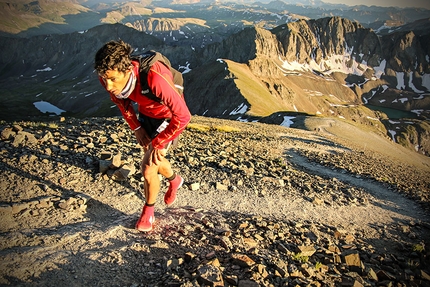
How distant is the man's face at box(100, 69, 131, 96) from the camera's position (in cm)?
446

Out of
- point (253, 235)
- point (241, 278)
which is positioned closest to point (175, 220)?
point (253, 235)

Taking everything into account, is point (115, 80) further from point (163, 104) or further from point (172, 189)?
point (172, 189)

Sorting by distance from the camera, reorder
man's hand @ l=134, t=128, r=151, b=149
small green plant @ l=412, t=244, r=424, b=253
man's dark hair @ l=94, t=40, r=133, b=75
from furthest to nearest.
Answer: small green plant @ l=412, t=244, r=424, b=253, man's hand @ l=134, t=128, r=151, b=149, man's dark hair @ l=94, t=40, r=133, b=75

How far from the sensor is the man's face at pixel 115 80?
446 cm

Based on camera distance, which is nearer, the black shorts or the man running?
the man running

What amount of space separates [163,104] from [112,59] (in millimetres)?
1182

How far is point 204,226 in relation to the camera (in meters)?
6.01

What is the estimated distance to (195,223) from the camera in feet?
20.1

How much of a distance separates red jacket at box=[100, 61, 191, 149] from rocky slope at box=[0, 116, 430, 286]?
2191 mm

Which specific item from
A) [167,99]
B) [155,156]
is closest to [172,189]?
[155,156]

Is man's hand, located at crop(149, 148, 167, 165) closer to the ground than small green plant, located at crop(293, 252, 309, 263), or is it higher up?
higher up

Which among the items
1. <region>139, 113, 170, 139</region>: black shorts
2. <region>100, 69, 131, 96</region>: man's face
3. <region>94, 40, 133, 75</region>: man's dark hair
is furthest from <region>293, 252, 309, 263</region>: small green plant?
<region>94, 40, 133, 75</region>: man's dark hair

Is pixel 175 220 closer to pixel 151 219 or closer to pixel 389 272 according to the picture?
pixel 151 219

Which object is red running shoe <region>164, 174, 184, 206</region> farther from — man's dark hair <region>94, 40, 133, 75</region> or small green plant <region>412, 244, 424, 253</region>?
small green plant <region>412, 244, 424, 253</region>
